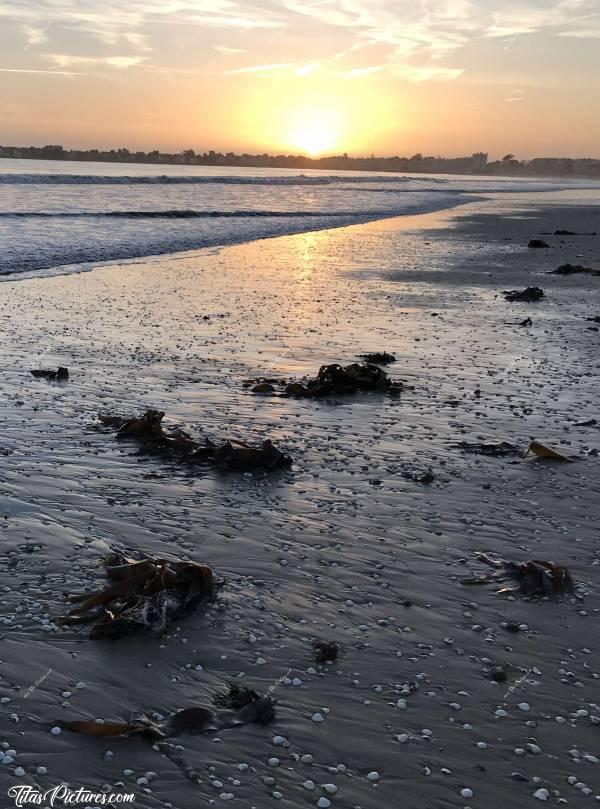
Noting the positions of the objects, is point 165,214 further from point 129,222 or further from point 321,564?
point 321,564

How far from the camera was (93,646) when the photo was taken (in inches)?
175

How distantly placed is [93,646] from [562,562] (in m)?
3.30

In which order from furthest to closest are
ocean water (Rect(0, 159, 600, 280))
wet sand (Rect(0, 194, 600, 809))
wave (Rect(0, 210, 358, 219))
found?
wave (Rect(0, 210, 358, 219)) < ocean water (Rect(0, 159, 600, 280)) < wet sand (Rect(0, 194, 600, 809))

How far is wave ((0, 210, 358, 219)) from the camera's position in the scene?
39.3 metres

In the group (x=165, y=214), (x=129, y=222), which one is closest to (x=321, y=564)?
(x=129, y=222)

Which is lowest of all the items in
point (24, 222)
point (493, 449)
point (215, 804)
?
point (215, 804)

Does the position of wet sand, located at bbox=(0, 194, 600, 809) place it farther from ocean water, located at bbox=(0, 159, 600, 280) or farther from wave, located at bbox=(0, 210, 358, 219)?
wave, located at bbox=(0, 210, 358, 219)

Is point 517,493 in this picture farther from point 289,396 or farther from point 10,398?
point 10,398

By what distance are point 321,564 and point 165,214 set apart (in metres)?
40.9

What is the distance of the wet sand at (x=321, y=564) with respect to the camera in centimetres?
355

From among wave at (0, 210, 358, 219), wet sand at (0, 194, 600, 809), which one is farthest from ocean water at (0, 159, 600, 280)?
wet sand at (0, 194, 600, 809)

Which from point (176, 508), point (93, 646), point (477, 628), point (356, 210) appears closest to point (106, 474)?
point (176, 508)

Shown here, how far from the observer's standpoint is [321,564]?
543 cm

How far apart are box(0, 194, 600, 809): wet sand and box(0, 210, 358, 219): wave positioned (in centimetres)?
2901
